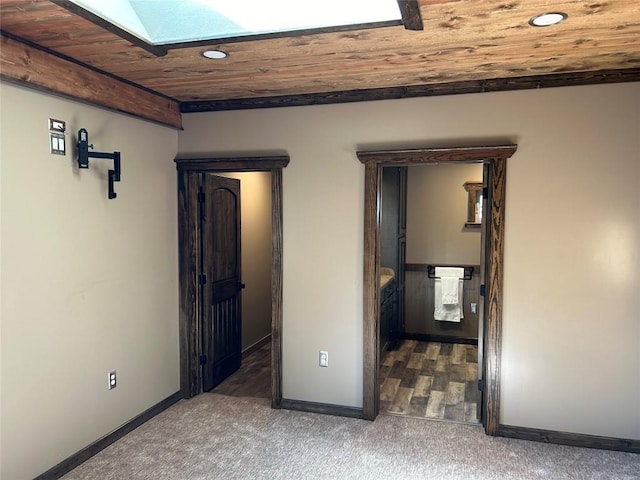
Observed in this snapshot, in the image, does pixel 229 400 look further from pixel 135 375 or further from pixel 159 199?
pixel 159 199

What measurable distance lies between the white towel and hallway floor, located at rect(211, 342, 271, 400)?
212 cm

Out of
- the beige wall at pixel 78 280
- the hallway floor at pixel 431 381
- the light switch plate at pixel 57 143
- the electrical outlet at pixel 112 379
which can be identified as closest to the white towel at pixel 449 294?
the hallway floor at pixel 431 381

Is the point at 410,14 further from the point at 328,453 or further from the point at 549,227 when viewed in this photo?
the point at 328,453

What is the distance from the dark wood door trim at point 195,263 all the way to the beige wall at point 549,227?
39cm

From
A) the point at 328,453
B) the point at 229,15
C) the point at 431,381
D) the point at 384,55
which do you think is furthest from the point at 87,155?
the point at 431,381

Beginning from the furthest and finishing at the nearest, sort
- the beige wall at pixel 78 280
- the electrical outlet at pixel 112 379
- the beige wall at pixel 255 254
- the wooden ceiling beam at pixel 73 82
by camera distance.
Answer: the beige wall at pixel 255 254
the electrical outlet at pixel 112 379
the beige wall at pixel 78 280
the wooden ceiling beam at pixel 73 82

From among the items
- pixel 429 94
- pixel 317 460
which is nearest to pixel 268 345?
pixel 317 460

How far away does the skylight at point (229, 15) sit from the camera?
84.5 inches

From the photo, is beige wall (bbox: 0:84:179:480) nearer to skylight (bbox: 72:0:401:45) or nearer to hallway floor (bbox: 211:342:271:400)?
hallway floor (bbox: 211:342:271:400)

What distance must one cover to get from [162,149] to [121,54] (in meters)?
1.17

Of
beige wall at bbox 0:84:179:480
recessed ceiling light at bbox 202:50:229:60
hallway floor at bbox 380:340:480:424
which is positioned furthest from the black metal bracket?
hallway floor at bbox 380:340:480:424

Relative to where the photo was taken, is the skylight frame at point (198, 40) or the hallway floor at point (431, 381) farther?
the hallway floor at point (431, 381)

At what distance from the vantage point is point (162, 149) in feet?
12.3

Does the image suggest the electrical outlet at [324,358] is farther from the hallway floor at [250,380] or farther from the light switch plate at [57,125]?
the light switch plate at [57,125]
